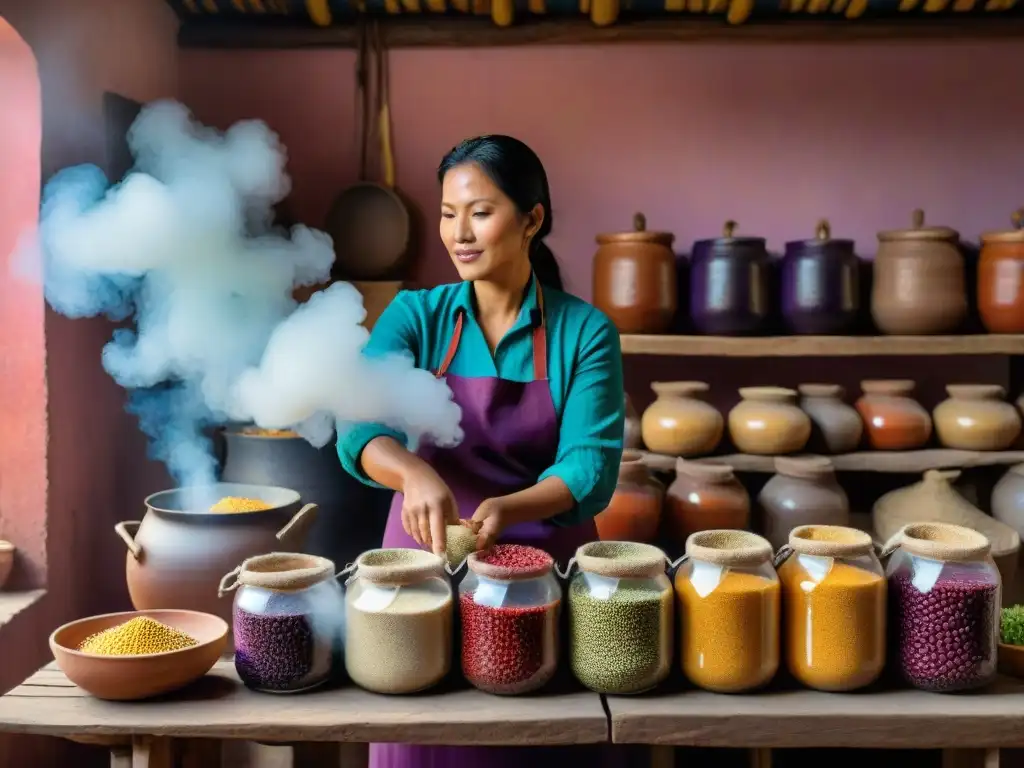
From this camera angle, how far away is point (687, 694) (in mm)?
1459

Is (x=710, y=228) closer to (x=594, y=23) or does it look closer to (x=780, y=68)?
(x=780, y=68)

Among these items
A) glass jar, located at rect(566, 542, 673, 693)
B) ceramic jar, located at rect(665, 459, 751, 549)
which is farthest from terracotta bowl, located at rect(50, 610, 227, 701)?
ceramic jar, located at rect(665, 459, 751, 549)

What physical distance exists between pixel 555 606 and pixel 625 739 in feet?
0.70

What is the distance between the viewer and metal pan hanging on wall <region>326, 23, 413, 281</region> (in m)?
3.55

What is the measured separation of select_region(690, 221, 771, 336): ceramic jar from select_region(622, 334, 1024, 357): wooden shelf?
6cm

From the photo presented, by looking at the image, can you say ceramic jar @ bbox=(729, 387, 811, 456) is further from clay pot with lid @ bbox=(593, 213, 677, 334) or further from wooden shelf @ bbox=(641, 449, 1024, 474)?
clay pot with lid @ bbox=(593, 213, 677, 334)

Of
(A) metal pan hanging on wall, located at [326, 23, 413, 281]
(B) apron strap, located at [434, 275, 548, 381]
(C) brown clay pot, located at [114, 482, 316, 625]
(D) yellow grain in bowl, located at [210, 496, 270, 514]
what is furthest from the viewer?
(A) metal pan hanging on wall, located at [326, 23, 413, 281]

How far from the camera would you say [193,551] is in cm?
212

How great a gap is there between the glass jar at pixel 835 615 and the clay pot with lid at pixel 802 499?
1665 mm

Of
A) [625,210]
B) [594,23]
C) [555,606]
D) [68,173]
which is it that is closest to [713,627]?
[555,606]

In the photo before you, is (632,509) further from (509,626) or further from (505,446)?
(509,626)

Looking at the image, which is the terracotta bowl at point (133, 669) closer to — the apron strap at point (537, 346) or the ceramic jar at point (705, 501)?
the apron strap at point (537, 346)

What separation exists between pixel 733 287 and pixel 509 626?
7.00 feet

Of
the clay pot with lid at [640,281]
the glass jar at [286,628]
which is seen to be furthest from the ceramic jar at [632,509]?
the glass jar at [286,628]
